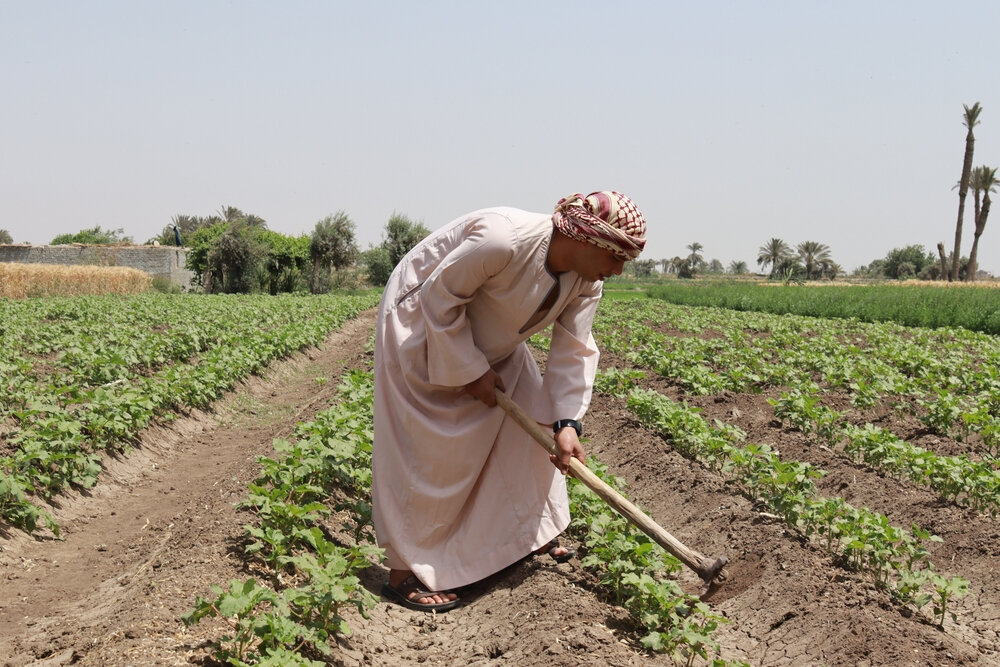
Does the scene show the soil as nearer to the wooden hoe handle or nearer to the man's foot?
the man's foot

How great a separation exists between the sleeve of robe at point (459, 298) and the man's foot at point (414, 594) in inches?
36.3

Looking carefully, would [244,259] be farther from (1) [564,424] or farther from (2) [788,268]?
(2) [788,268]

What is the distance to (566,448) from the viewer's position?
3.38 metres

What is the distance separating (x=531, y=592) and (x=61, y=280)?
1299 inches

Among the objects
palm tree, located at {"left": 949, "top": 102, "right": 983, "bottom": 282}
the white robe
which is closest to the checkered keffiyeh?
the white robe

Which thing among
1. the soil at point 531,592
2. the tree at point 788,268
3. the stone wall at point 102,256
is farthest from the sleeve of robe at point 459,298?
the tree at point 788,268

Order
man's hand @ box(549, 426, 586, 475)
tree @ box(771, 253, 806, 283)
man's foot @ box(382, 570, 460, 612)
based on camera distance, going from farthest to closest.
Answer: tree @ box(771, 253, 806, 283), man's foot @ box(382, 570, 460, 612), man's hand @ box(549, 426, 586, 475)

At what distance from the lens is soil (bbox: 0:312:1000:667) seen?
9.57 ft

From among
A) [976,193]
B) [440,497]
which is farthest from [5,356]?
[976,193]

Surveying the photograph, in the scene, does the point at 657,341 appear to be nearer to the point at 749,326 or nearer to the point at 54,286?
the point at 749,326

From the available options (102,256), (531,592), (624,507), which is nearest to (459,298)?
(624,507)

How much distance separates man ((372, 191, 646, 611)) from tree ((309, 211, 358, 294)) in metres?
46.2

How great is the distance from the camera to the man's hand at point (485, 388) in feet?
11.2

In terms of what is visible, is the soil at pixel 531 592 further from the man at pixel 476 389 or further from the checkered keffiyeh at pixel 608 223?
the checkered keffiyeh at pixel 608 223
